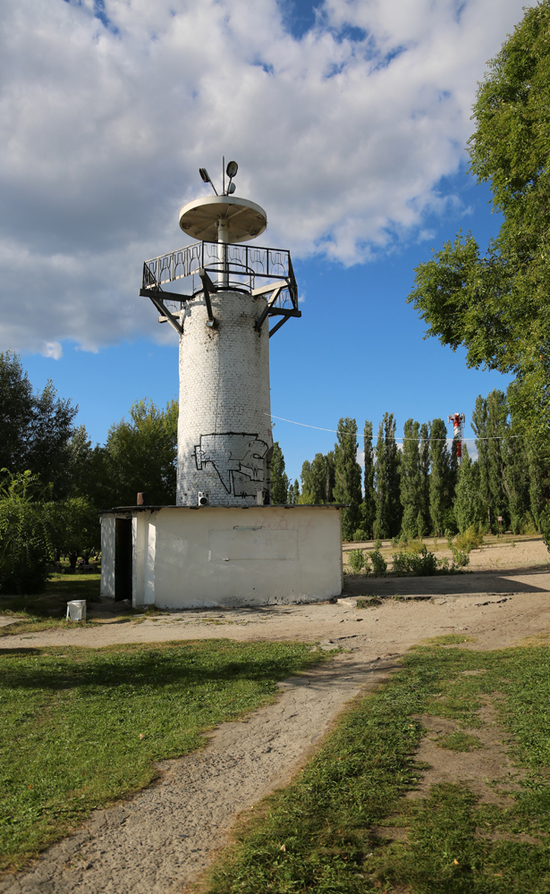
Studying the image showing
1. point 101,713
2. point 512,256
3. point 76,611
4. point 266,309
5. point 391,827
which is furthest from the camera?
point 266,309

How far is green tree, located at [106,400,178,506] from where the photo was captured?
31.4 meters

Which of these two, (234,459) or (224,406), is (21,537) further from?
(224,406)

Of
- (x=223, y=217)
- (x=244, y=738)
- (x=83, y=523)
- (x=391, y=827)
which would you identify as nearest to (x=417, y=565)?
(x=223, y=217)

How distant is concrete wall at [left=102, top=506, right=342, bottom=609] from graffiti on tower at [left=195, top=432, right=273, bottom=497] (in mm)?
2898

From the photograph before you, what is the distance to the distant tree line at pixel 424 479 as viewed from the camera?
4544 cm

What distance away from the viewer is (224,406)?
19078 mm

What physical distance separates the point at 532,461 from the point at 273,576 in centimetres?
3417

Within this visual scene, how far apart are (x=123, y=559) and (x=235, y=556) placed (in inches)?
166

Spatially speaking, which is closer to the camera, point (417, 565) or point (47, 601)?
point (47, 601)

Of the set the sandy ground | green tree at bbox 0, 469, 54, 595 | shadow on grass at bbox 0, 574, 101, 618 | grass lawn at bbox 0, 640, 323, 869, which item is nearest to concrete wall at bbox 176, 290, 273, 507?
shadow on grass at bbox 0, 574, 101, 618

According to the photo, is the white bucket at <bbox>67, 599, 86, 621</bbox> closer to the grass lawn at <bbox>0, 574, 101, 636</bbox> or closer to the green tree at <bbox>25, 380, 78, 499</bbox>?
the grass lawn at <bbox>0, 574, 101, 636</bbox>

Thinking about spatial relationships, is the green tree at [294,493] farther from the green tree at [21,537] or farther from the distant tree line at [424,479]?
the green tree at [21,537]

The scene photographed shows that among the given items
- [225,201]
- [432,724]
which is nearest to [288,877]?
[432,724]

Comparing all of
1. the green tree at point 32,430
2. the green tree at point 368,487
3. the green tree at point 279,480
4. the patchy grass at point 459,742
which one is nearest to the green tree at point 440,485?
the green tree at point 368,487
